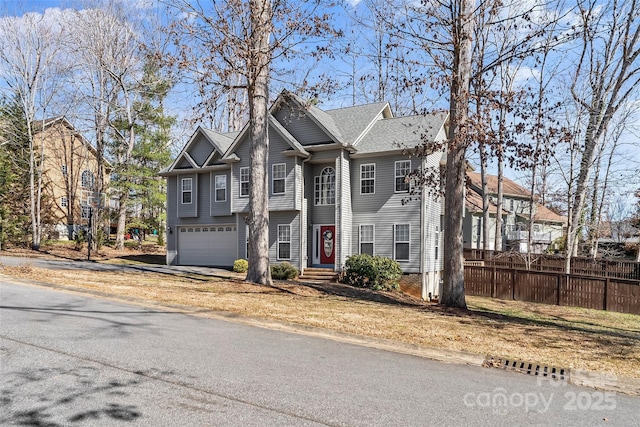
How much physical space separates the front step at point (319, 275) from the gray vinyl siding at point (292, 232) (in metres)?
0.64

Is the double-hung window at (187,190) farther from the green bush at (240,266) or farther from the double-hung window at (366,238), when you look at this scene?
the double-hung window at (366,238)

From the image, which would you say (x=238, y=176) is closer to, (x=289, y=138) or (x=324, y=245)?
(x=289, y=138)

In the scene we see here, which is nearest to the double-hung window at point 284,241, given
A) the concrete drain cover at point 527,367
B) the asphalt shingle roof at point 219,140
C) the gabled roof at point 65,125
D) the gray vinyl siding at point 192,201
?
the asphalt shingle roof at point 219,140

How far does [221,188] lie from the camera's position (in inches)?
947

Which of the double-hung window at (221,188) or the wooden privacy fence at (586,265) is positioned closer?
the wooden privacy fence at (586,265)

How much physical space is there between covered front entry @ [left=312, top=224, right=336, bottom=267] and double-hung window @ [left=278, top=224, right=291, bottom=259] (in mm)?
1268

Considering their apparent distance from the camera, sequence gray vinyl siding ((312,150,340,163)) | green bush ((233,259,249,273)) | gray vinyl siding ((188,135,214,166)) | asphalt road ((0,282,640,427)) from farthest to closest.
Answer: gray vinyl siding ((188,135,214,166)) < green bush ((233,259,249,273)) < gray vinyl siding ((312,150,340,163)) < asphalt road ((0,282,640,427))

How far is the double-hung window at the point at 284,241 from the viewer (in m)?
21.4

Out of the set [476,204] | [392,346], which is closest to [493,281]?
[392,346]

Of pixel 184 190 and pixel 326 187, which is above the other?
pixel 184 190

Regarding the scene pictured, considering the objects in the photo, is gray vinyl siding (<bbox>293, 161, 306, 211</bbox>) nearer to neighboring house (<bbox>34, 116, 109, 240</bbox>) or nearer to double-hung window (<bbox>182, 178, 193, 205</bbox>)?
double-hung window (<bbox>182, 178, 193, 205</bbox>)

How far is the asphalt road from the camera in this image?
392 centimetres

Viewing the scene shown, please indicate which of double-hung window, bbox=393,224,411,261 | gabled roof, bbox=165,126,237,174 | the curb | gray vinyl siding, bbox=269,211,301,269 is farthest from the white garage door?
the curb

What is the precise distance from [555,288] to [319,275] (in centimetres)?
1003
